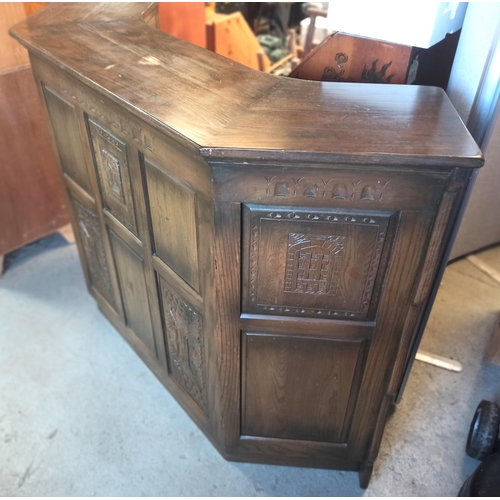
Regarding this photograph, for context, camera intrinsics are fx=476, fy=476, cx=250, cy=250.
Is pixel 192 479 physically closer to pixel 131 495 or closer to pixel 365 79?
pixel 131 495

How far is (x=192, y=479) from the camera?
4.68ft

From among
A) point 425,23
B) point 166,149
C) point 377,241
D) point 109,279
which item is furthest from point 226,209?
point 109,279

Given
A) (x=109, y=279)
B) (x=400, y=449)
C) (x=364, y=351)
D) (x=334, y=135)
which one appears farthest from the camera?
(x=109, y=279)

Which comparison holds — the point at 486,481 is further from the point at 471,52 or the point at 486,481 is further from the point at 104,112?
the point at 104,112

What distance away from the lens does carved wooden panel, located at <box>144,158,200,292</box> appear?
1039mm

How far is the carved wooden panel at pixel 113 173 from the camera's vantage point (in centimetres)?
121

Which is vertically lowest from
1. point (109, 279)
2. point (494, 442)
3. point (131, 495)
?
point (131, 495)

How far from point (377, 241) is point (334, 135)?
23cm

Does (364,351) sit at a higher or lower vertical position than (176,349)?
higher

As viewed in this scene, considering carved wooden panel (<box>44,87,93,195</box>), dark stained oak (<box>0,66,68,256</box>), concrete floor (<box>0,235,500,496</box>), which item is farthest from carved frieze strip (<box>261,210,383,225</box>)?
dark stained oak (<box>0,66,68,256</box>)

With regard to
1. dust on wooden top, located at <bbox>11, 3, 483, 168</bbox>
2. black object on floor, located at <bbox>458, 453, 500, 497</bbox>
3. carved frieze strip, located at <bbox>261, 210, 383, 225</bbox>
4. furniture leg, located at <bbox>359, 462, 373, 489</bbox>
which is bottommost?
furniture leg, located at <bbox>359, 462, 373, 489</bbox>

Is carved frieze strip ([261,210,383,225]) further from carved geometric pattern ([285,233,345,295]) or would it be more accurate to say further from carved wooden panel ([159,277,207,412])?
carved wooden panel ([159,277,207,412])

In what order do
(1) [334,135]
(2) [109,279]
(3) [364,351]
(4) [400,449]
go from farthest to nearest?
1. (2) [109,279]
2. (4) [400,449]
3. (3) [364,351]
4. (1) [334,135]

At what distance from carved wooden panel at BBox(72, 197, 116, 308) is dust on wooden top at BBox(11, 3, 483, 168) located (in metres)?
0.52
